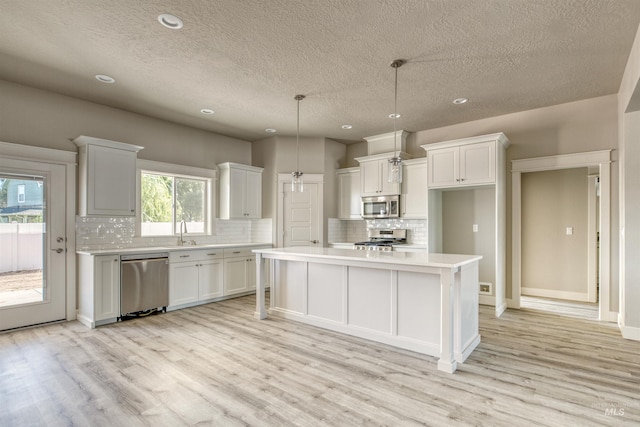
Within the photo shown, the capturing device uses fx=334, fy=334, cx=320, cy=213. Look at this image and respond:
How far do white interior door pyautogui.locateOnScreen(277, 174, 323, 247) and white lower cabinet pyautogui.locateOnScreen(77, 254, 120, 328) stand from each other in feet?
9.26

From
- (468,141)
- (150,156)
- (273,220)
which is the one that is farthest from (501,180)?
(150,156)

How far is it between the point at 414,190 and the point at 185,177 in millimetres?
3957

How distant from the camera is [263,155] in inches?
262

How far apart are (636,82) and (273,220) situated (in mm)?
5215

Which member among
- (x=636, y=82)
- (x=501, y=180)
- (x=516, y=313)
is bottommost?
(x=516, y=313)

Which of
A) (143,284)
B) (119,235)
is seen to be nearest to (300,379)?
(143,284)

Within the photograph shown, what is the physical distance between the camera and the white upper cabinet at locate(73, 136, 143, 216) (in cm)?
427

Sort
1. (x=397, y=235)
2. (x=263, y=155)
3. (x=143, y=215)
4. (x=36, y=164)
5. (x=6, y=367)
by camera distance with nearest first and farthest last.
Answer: (x=6, y=367)
(x=36, y=164)
(x=143, y=215)
(x=397, y=235)
(x=263, y=155)

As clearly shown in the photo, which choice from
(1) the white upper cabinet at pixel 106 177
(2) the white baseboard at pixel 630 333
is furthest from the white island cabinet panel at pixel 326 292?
(2) the white baseboard at pixel 630 333

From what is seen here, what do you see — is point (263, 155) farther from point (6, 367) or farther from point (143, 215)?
point (6, 367)

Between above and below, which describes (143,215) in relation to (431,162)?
below

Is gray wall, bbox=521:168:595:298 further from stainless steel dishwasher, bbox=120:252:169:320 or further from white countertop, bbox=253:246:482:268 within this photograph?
stainless steel dishwasher, bbox=120:252:169:320

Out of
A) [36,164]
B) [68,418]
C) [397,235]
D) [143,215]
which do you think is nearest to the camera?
[68,418]

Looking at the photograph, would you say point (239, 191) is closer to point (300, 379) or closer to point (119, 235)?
point (119, 235)
